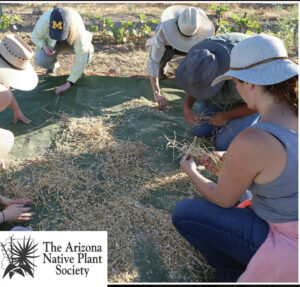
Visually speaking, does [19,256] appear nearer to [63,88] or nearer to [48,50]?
[63,88]

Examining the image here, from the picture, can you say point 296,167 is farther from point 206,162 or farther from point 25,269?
point 25,269

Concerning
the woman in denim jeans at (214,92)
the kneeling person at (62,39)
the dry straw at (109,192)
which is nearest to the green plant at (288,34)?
the woman in denim jeans at (214,92)

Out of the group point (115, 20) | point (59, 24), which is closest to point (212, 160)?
point (59, 24)

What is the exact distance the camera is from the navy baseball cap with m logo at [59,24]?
3.37 m

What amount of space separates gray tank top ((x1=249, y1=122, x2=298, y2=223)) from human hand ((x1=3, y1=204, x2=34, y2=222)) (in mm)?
1497

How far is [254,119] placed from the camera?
272cm

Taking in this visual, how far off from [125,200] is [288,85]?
1.42 m

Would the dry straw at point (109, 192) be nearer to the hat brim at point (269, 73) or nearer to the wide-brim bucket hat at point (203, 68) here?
the wide-brim bucket hat at point (203, 68)

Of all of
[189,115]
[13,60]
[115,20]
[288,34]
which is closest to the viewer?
[13,60]

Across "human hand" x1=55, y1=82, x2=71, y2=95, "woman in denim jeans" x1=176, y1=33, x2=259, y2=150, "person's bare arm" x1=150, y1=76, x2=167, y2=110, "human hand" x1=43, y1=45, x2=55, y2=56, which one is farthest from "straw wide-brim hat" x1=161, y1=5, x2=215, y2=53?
"human hand" x1=43, y1=45, x2=55, y2=56

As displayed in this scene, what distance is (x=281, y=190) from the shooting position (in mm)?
1554

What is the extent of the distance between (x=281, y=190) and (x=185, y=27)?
2.17 m

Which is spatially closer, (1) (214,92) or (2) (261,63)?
(2) (261,63)

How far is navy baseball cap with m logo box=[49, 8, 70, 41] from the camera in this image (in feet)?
11.0
